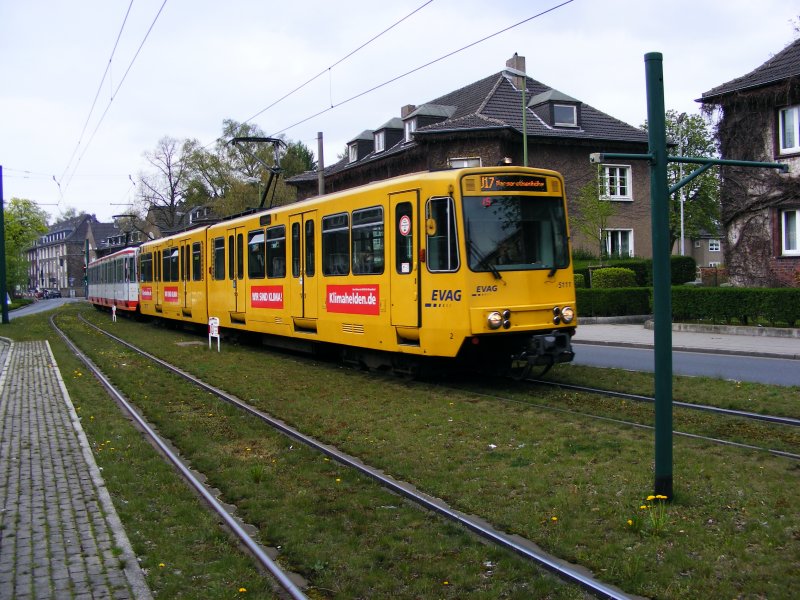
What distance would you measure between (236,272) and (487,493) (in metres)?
13.8

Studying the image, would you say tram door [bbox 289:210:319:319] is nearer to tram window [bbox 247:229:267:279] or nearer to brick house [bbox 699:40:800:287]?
tram window [bbox 247:229:267:279]

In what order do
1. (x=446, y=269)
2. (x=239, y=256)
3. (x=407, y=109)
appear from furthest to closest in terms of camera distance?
(x=407, y=109)
(x=239, y=256)
(x=446, y=269)

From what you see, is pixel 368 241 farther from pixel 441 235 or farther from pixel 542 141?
pixel 542 141

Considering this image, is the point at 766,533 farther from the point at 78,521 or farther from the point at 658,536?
the point at 78,521

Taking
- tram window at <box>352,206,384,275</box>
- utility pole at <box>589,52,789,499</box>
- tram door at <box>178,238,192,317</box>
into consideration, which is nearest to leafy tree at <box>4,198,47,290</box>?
tram door at <box>178,238,192,317</box>

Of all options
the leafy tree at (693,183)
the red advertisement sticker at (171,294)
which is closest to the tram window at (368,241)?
the red advertisement sticker at (171,294)

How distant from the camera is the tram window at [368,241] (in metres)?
12.4

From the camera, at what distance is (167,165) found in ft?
230

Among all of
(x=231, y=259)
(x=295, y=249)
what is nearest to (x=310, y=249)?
(x=295, y=249)

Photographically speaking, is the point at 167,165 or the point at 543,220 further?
the point at 167,165

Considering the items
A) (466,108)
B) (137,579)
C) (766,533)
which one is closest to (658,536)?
(766,533)

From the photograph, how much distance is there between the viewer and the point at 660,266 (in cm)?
562

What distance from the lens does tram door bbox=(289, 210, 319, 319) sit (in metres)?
14.7

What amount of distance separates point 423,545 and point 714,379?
8142 millimetres
